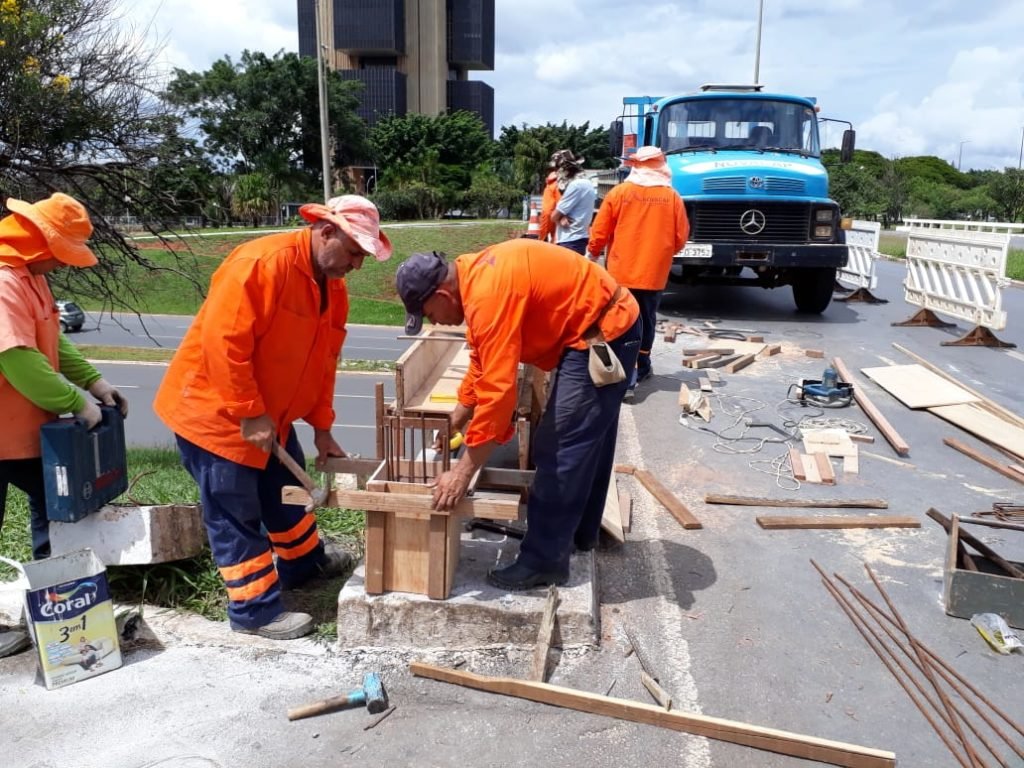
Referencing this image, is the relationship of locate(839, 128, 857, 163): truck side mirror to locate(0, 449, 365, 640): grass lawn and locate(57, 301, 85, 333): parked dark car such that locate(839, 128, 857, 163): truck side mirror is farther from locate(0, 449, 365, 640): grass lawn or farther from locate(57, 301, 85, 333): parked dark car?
locate(57, 301, 85, 333): parked dark car

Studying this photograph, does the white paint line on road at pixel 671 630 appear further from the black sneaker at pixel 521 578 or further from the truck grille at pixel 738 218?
the truck grille at pixel 738 218

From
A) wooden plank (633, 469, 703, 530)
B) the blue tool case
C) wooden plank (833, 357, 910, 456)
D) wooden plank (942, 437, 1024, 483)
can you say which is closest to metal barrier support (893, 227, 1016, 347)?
wooden plank (833, 357, 910, 456)

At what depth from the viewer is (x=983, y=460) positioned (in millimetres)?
5613

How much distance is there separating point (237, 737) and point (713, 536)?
107 inches

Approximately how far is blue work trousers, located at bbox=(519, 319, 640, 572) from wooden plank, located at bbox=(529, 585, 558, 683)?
0.21 m

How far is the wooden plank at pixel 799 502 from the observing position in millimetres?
4930

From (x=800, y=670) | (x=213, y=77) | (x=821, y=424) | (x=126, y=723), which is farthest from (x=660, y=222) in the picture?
(x=213, y=77)

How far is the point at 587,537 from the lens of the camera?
13.4 feet

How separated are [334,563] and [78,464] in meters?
1.35

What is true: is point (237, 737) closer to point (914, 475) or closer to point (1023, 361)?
point (914, 475)

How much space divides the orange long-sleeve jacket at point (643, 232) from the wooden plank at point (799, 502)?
2.25 metres

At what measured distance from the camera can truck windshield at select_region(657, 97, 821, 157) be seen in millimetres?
10914

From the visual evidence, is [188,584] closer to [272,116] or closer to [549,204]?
[549,204]

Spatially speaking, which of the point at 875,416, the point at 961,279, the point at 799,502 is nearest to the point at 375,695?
the point at 799,502
